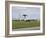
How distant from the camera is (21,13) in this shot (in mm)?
970

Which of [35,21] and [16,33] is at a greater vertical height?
[35,21]

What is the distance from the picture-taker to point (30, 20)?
3.23 ft

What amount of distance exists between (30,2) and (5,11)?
300mm

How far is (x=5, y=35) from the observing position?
0.93 m

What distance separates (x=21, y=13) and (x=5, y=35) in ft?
0.97

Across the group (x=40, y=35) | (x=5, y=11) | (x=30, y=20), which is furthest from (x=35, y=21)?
(x=5, y=11)

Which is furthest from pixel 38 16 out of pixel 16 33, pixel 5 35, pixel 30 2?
pixel 5 35
